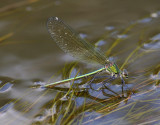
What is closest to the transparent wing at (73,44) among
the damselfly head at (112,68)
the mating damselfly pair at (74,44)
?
the mating damselfly pair at (74,44)

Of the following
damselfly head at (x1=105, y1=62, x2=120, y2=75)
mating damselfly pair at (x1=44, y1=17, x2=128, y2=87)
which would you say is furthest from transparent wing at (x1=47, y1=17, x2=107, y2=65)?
damselfly head at (x1=105, y1=62, x2=120, y2=75)

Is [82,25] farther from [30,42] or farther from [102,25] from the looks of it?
[30,42]

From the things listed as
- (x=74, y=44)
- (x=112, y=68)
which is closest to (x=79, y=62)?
(x=74, y=44)

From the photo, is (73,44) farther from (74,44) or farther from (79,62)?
(79,62)

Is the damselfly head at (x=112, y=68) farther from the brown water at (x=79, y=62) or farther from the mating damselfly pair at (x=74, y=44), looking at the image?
the brown water at (x=79, y=62)

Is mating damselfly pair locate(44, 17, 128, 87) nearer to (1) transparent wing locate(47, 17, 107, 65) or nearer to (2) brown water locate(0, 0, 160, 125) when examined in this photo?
(1) transparent wing locate(47, 17, 107, 65)
